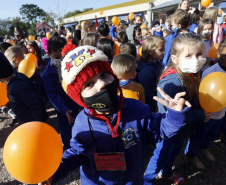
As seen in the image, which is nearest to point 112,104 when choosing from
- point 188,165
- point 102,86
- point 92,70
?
point 102,86

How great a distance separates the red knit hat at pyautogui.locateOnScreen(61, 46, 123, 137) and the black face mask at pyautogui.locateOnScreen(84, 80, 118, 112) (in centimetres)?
5

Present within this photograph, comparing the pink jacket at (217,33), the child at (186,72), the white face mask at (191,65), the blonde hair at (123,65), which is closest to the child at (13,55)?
the blonde hair at (123,65)

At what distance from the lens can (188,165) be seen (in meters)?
2.57

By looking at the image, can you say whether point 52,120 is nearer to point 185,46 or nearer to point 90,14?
point 185,46

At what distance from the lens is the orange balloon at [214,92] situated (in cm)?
138

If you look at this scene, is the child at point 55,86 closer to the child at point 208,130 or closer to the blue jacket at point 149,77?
the blue jacket at point 149,77

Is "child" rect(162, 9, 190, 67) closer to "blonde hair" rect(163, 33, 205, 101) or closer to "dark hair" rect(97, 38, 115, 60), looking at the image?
"dark hair" rect(97, 38, 115, 60)

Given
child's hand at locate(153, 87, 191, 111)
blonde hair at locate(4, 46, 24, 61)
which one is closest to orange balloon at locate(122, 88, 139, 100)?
child's hand at locate(153, 87, 191, 111)

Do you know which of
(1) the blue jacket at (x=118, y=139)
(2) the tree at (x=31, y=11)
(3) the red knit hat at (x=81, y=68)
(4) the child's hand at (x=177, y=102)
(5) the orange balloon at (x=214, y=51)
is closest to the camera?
(4) the child's hand at (x=177, y=102)

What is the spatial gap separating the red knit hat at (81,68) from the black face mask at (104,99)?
2.0 inches

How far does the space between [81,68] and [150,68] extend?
1715mm

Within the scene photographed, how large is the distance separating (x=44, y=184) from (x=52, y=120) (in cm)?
355

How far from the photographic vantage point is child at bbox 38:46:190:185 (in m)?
1.15

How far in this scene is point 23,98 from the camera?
2326mm
